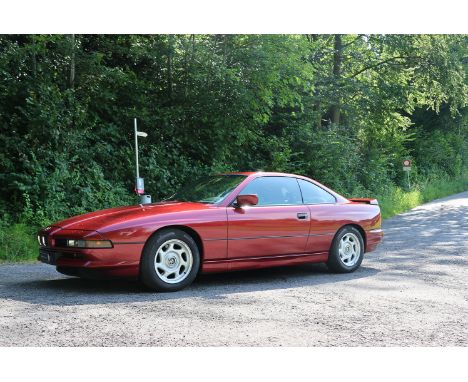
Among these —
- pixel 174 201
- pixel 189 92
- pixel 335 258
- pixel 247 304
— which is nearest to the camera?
pixel 247 304

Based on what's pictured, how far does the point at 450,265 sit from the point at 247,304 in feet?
14.4

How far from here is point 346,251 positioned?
9148 millimetres

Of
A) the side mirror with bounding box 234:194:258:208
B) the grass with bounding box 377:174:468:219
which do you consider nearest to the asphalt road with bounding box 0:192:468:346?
the side mirror with bounding box 234:194:258:208

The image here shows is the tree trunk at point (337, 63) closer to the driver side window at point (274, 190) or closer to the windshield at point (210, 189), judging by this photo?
the driver side window at point (274, 190)

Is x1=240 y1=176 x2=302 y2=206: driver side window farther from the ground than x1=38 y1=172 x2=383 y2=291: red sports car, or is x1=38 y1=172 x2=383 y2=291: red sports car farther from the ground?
x1=240 y1=176 x2=302 y2=206: driver side window

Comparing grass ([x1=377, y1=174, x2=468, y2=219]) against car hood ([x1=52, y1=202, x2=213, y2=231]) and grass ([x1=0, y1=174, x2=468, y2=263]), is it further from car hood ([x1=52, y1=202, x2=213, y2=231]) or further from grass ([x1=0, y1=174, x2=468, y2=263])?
car hood ([x1=52, y1=202, x2=213, y2=231])

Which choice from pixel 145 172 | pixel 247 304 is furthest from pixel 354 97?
pixel 247 304

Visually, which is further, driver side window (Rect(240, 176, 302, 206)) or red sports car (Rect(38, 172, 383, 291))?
driver side window (Rect(240, 176, 302, 206))

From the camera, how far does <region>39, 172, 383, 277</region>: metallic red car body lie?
697 centimetres

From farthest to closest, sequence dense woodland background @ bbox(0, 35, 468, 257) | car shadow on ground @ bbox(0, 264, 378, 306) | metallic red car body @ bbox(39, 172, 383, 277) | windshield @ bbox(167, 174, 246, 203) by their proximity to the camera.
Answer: dense woodland background @ bbox(0, 35, 468, 257) < windshield @ bbox(167, 174, 246, 203) < metallic red car body @ bbox(39, 172, 383, 277) < car shadow on ground @ bbox(0, 264, 378, 306)

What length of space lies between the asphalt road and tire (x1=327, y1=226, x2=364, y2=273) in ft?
0.57

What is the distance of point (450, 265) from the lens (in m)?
9.64

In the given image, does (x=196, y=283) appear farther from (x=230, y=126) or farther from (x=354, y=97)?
(x=354, y=97)

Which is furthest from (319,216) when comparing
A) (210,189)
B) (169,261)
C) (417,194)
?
(417,194)
